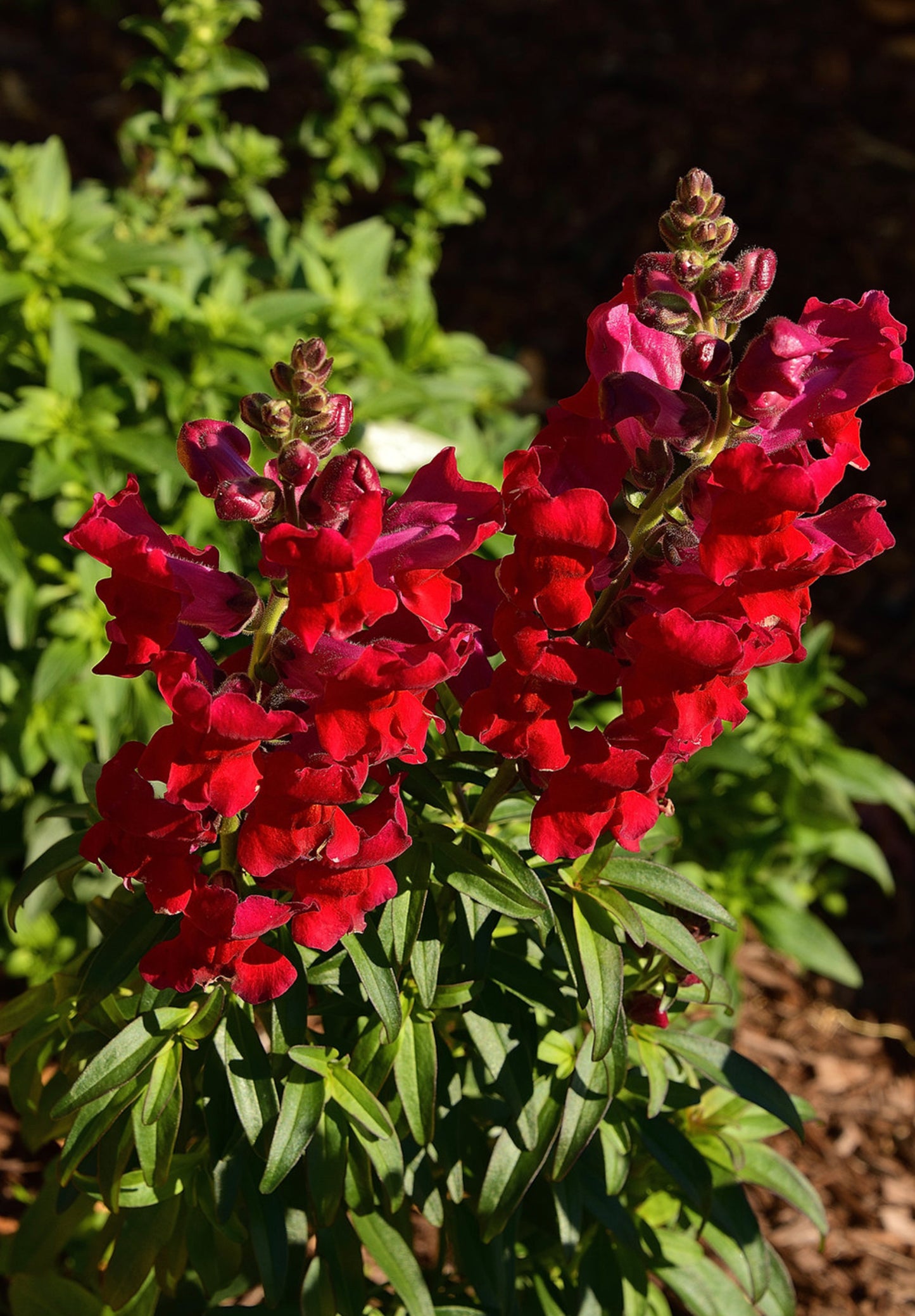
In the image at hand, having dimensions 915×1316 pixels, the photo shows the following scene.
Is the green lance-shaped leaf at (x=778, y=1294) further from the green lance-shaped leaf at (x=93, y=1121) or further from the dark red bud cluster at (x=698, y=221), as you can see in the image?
the dark red bud cluster at (x=698, y=221)

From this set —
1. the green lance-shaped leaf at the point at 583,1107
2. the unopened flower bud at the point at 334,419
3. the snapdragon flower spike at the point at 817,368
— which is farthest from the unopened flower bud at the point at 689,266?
the green lance-shaped leaf at the point at 583,1107

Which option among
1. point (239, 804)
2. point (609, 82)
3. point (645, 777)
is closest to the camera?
point (239, 804)

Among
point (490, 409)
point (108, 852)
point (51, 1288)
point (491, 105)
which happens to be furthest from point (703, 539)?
point (491, 105)

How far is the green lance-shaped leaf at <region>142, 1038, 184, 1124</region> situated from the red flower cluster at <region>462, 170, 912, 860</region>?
0.73m

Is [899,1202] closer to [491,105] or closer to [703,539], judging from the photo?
[703,539]

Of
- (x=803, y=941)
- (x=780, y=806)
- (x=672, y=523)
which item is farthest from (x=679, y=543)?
(x=803, y=941)

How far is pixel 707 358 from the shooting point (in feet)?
5.25

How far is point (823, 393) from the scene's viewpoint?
1.64 metres

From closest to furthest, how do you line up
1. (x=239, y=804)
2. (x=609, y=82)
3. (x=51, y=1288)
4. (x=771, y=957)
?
(x=239, y=804), (x=51, y=1288), (x=771, y=957), (x=609, y=82)

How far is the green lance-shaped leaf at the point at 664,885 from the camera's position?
1.98 meters

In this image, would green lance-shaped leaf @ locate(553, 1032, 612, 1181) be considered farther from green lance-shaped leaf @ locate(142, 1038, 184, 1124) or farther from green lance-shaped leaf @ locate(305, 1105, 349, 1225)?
green lance-shaped leaf @ locate(142, 1038, 184, 1124)

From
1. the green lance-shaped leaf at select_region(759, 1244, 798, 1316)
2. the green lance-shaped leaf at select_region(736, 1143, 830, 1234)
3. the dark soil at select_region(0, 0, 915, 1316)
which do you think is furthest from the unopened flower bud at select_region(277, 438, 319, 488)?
the dark soil at select_region(0, 0, 915, 1316)

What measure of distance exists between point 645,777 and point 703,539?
12.7 inches

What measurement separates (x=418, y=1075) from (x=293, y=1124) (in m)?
0.21
